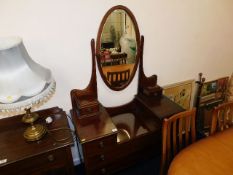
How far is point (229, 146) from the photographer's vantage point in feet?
4.28

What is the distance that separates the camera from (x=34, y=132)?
1.42 metres

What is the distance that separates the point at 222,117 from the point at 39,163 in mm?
1453

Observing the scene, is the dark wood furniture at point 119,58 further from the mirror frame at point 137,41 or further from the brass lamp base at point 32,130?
the brass lamp base at point 32,130

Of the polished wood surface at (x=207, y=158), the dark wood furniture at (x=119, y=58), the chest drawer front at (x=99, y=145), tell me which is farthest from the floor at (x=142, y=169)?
the dark wood furniture at (x=119, y=58)

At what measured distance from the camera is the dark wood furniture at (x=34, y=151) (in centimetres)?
129

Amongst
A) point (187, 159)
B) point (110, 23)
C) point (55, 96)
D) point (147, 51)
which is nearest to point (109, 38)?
point (110, 23)

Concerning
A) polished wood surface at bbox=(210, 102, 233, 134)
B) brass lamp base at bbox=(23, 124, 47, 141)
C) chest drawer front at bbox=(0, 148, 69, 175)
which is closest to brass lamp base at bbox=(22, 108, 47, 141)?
brass lamp base at bbox=(23, 124, 47, 141)

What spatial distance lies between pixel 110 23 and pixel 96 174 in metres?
1.33

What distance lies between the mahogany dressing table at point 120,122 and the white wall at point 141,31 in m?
0.08

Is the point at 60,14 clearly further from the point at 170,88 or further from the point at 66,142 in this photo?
the point at 170,88

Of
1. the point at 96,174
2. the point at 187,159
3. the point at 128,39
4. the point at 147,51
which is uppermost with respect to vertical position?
the point at 128,39

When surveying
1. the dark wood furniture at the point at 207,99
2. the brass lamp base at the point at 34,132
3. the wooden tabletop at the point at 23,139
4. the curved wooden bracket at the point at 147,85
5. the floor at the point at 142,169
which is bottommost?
the floor at the point at 142,169

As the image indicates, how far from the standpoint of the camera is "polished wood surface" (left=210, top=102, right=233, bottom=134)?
1.49 m

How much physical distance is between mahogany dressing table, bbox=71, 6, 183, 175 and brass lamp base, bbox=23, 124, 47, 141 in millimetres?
269
